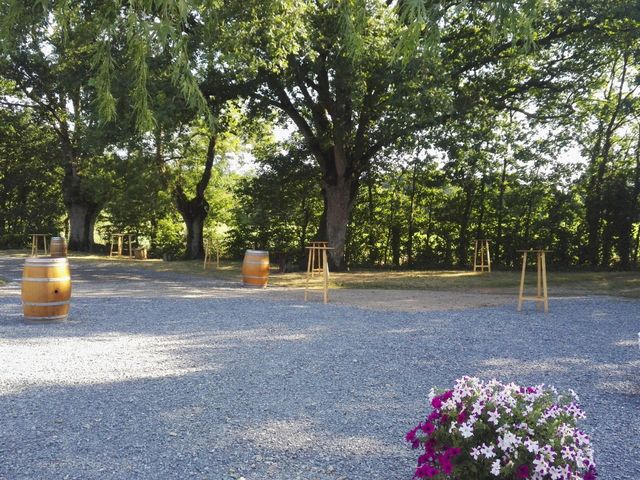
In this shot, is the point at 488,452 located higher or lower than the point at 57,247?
lower

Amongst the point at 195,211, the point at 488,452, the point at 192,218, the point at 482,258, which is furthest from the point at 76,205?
the point at 488,452

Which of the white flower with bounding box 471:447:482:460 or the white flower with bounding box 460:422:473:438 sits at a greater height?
the white flower with bounding box 460:422:473:438

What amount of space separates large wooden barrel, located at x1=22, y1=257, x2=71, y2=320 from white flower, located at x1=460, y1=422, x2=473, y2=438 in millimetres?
5952

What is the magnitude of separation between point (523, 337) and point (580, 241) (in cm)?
1386

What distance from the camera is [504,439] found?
1.97 metres

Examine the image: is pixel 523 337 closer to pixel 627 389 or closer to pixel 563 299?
pixel 627 389

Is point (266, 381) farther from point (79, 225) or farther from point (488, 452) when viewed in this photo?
point (79, 225)

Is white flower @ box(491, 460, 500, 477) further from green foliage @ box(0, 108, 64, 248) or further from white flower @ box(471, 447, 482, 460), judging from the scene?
green foliage @ box(0, 108, 64, 248)

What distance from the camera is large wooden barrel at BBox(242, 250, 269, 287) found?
11.4m

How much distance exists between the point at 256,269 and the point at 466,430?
9.60 meters

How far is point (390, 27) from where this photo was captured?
10.2 m

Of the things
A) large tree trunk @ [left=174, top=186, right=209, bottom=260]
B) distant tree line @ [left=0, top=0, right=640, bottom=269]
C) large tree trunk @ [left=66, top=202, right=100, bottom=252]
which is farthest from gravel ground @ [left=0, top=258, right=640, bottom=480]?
large tree trunk @ [left=66, top=202, right=100, bottom=252]

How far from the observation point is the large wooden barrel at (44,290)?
6.40 metres

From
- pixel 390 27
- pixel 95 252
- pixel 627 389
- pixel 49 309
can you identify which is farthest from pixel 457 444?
pixel 95 252
